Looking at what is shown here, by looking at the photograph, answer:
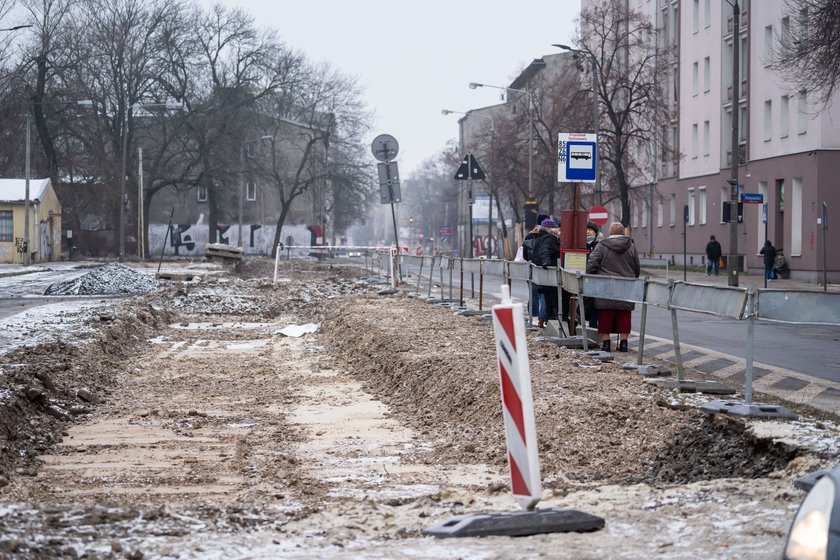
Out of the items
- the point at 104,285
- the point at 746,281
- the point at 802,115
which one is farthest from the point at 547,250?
the point at 802,115

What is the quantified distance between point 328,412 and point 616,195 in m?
45.2

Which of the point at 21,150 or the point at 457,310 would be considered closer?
the point at 457,310

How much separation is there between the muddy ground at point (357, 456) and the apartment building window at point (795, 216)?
32671 millimetres

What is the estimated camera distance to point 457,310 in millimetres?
22953

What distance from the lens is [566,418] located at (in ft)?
30.8

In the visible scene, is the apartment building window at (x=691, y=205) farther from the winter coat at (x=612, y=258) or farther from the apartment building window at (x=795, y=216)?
the winter coat at (x=612, y=258)

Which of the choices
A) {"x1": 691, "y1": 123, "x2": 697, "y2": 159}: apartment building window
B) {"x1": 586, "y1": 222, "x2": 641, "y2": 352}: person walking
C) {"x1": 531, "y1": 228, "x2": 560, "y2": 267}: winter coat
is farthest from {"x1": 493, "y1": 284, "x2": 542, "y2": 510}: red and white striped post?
{"x1": 691, "y1": 123, "x2": 697, "y2": 159}: apartment building window

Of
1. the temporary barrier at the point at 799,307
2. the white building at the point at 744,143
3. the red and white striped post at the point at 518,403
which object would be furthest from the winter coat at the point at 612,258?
the white building at the point at 744,143

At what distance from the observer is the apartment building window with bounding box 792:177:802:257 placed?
1837 inches

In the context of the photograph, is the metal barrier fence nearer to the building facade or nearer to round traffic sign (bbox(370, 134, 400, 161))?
round traffic sign (bbox(370, 134, 400, 161))

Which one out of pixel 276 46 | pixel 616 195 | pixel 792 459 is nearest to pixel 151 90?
pixel 276 46

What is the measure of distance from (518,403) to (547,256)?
39.7 feet

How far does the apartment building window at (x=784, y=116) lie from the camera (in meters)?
47.9

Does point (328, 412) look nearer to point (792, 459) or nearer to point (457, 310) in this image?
point (792, 459)
